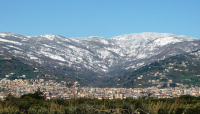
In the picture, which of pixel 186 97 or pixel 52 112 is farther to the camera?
pixel 186 97

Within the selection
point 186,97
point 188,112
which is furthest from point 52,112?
point 186,97

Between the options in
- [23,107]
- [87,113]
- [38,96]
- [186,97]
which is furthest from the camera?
[38,96]

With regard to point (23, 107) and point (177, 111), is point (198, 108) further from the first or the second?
point (23, 107)

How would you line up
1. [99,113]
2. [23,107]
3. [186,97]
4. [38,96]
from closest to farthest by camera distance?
[99,113] < [23,107] < [186,97] < [38,96]

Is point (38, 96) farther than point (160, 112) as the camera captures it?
Yes

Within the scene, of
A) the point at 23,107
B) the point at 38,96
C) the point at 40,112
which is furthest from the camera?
the point at 38,96

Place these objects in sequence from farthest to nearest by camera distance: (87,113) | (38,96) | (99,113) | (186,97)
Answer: (38,96) < (186,97) < (87,113) < (99,113)

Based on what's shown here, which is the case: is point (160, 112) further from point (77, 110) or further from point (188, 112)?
point (77, 110)

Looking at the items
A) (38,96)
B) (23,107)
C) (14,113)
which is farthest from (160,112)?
(38,96)

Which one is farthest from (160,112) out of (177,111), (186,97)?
(186,97)
